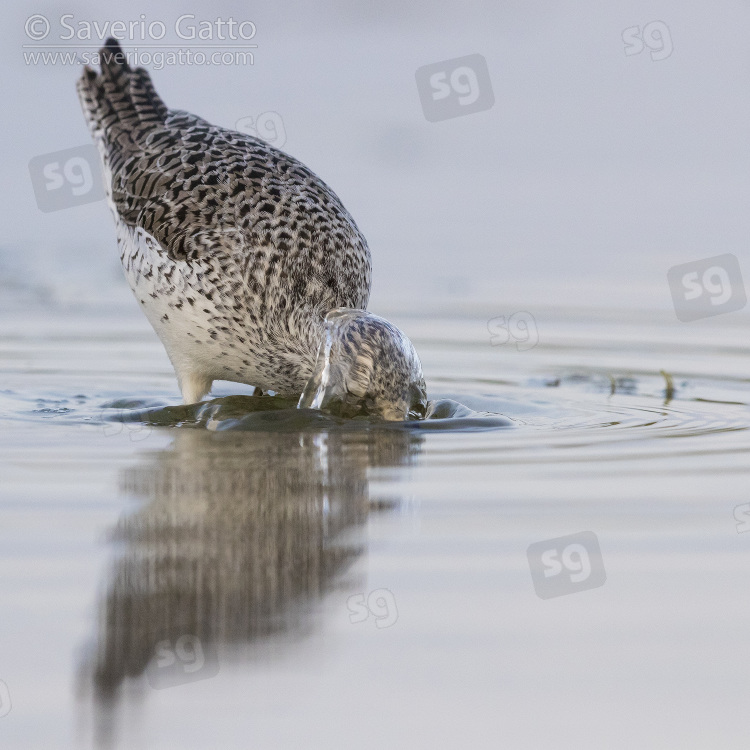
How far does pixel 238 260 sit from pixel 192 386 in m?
0.91

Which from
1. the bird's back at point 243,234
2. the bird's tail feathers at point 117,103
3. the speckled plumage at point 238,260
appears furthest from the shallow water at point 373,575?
the bird's tail feathers at point 117,103

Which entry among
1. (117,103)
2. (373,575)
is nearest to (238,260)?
(117,103)

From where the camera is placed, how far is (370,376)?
856 centimetres

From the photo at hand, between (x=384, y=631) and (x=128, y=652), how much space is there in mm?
857

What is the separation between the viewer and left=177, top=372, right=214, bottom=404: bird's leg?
9.49 metres

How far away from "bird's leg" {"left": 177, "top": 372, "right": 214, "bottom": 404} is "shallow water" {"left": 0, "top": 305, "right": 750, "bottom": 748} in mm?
130

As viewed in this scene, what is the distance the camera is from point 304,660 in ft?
14.9

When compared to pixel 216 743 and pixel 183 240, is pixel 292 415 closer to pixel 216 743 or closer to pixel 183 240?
pixel 183 240

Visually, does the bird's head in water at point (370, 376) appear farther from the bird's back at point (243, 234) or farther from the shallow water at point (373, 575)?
the bird's back at point (243, 234)

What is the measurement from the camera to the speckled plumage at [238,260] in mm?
9273

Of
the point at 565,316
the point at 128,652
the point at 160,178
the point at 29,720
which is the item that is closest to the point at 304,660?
the point at 128,652

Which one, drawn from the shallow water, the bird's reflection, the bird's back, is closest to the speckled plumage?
the bird's back

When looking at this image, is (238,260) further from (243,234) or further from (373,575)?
(373,575)

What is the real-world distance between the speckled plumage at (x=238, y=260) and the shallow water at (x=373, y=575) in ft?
1.30
